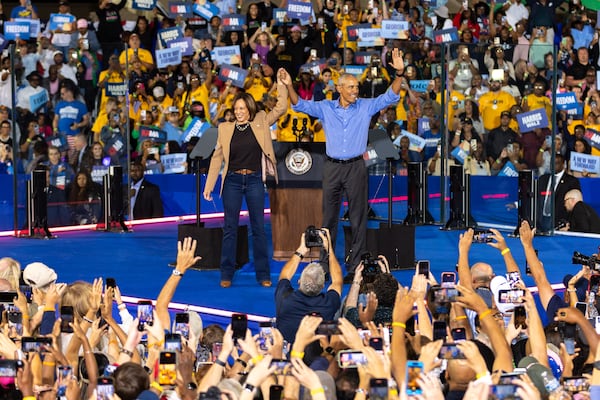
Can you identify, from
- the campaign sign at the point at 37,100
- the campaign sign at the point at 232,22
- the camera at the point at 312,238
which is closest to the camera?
the camera at the point at 312,238

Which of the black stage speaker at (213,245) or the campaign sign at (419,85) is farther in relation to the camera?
the campaign sign at (419,85)

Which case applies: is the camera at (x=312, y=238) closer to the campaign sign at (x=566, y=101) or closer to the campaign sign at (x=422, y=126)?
the campaign sign at (x=422, y=126)

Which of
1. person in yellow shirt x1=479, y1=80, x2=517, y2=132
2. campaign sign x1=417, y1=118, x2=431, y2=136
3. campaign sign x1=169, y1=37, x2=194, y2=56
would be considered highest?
campaign sign x1=169, y1=37, x2=194, y2=56

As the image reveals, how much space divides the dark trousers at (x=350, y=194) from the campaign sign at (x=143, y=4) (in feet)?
35.5

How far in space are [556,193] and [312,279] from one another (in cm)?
848

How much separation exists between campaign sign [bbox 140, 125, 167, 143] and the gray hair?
9.65 meters

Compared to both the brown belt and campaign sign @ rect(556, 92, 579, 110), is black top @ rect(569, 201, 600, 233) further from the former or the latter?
the brown belt

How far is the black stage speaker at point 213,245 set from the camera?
512 inches

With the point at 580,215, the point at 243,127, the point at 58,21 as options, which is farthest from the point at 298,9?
the point at 243,127

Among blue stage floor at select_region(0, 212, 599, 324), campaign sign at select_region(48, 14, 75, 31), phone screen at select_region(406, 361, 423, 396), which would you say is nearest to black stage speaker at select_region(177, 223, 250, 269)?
blue stage floor at select_region(0, 212, 599, 324)

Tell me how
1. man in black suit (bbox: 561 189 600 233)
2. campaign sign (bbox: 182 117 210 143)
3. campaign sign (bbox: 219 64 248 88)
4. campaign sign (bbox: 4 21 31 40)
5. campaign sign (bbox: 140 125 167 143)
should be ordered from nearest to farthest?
1. man in black suit (bbox: 561 189 600 233)
2. campaign sign (bbox: 140 125 167 143)
3. campaign sign (bbox: 219 64 248 88)
4. campaign sign (bbox: 182 117 210 143)
5. campaign sign (bbox: 4 21 31 40)

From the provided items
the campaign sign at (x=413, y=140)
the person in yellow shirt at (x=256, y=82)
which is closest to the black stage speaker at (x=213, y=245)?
the campaign sign at (x=413, y=140)

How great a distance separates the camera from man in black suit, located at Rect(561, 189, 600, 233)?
1564 centimetres

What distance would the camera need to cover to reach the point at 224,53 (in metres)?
20.1
